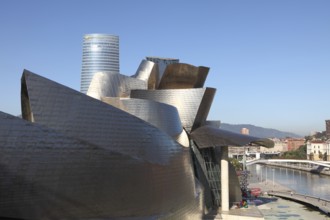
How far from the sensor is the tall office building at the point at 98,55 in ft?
508

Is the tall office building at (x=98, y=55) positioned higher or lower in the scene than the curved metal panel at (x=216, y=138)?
higher

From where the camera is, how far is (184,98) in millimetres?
31922

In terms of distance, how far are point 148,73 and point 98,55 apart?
125333 millimetres

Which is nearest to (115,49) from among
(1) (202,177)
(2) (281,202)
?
(2) (281,202)

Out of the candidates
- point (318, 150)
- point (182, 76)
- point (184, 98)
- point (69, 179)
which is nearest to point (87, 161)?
point (69, 179)

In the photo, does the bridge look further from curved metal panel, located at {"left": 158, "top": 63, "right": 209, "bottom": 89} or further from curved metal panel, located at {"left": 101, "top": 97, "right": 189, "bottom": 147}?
curved metal panel, located at {"left": 101, "top": 97, "right": 189, "bottom": 147}

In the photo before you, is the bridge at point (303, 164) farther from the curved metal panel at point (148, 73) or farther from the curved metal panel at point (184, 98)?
the curved metal panel at point (184, 98)

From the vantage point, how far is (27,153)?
15.3 meters

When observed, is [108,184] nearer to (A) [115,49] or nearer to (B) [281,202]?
(B) [281,202]

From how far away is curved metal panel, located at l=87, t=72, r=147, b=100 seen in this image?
30.8 metres

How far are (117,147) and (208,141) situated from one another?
1511cm

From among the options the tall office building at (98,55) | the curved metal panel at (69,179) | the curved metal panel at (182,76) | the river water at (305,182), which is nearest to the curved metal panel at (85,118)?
the curved metal panel at (69,179)

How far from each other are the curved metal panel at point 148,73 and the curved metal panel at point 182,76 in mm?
1109

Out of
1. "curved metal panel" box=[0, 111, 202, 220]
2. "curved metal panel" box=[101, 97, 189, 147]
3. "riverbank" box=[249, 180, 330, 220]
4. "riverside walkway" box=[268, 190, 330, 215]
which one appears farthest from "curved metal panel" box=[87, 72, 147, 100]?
"riverside walkway" box=[268, 190, 330, 215]
